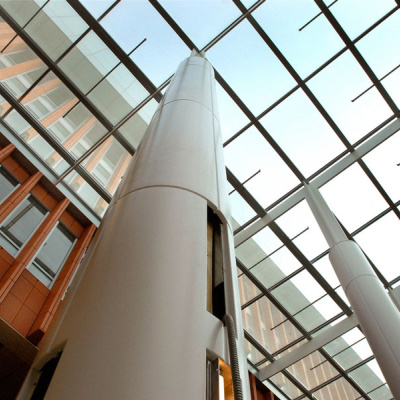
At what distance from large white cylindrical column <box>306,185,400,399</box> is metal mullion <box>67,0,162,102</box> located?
641cm

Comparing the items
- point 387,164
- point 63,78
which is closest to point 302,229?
point 387,164

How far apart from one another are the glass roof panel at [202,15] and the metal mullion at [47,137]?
4.65m

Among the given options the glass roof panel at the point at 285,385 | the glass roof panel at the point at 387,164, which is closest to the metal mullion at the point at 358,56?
the glass roof panel at the point at 387,164

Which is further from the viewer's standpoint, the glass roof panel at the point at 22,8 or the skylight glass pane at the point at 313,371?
the skylight glass pane at the point at 313,371

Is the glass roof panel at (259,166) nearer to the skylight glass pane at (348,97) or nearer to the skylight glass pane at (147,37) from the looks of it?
the skylight glass pane at (348,97)

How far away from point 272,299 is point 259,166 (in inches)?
166

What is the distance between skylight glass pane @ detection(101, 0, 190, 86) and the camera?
36.3 ft

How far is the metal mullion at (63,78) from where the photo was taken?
10.7 m

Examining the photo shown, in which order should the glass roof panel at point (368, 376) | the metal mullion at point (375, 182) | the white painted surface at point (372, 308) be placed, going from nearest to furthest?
the white painted surface at point (372, 308) → the metal mullion at point (375, 182) → the glass roof panel at point (368, 376)

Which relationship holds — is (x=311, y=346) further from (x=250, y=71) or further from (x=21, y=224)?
(x=21, y=224)

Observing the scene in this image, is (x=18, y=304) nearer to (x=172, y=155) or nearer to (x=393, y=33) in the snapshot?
(x=172, y=155)

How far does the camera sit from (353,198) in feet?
39.9

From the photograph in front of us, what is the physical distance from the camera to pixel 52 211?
9.70 metres

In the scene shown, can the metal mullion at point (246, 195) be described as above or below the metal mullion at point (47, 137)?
below
